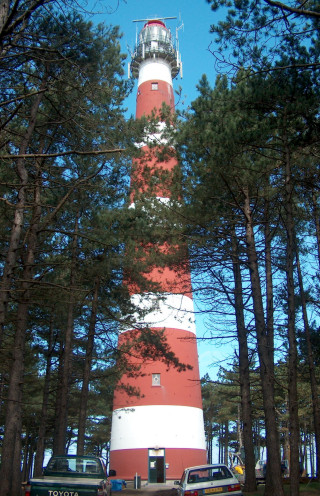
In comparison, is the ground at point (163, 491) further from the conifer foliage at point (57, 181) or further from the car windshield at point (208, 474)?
the conifer foliage at point (57, 181)

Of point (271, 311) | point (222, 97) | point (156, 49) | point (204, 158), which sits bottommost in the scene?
point (271, 311)

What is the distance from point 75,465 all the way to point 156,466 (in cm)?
985

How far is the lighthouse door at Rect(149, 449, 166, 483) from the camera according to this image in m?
17.0

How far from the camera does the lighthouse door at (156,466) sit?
669 inches

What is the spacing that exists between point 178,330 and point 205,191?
9935 millimetres

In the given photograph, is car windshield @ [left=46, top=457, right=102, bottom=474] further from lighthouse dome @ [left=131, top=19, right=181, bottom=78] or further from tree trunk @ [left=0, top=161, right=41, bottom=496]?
lighthouse dome @ [left=131, top=19, right=181, bottom=78]

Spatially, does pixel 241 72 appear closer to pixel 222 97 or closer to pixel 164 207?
pixel 222 97

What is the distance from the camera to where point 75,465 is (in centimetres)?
828

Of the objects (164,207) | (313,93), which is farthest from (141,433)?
(313,93)

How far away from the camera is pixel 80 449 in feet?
45.9

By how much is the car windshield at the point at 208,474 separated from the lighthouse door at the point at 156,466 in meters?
7.99

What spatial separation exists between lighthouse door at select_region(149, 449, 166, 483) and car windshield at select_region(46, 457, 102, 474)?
958cm

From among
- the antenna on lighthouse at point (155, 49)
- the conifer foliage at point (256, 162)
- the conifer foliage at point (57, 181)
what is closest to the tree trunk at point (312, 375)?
the conifer foliage at point (256, 162)

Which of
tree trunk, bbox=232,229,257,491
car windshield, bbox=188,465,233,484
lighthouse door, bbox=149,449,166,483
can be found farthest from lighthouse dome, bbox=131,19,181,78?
car windshield, bbox=188,465,233,484
